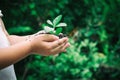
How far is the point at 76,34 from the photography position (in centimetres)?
495

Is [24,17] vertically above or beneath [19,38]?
above

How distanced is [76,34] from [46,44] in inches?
113

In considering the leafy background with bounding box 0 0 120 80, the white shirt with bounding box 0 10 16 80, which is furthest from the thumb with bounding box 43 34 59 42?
the leafy background with bounding box 0 0 120 80

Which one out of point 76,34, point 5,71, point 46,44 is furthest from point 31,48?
point 76,34

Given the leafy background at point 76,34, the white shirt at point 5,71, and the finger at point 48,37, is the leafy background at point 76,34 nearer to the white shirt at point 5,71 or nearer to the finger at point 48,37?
the white shirt at point 5,71

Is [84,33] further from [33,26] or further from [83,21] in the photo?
[33,26]

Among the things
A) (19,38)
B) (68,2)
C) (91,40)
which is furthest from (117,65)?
(19,38)

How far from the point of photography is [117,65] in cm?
500

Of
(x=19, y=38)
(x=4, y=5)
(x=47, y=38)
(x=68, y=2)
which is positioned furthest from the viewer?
(x=68, y=2)

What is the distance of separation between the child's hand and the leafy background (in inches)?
94.6

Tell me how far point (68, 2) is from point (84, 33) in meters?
0.40

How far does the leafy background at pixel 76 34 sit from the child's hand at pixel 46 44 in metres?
2.40

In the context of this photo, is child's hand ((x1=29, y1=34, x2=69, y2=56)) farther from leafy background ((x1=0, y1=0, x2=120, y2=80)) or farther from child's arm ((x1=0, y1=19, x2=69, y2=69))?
leafy background ((x1=0, y1=0, x2=120, y2=80))

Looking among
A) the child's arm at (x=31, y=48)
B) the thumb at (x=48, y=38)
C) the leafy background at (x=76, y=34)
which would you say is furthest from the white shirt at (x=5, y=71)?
the leafy background at (x=76, y=34)
